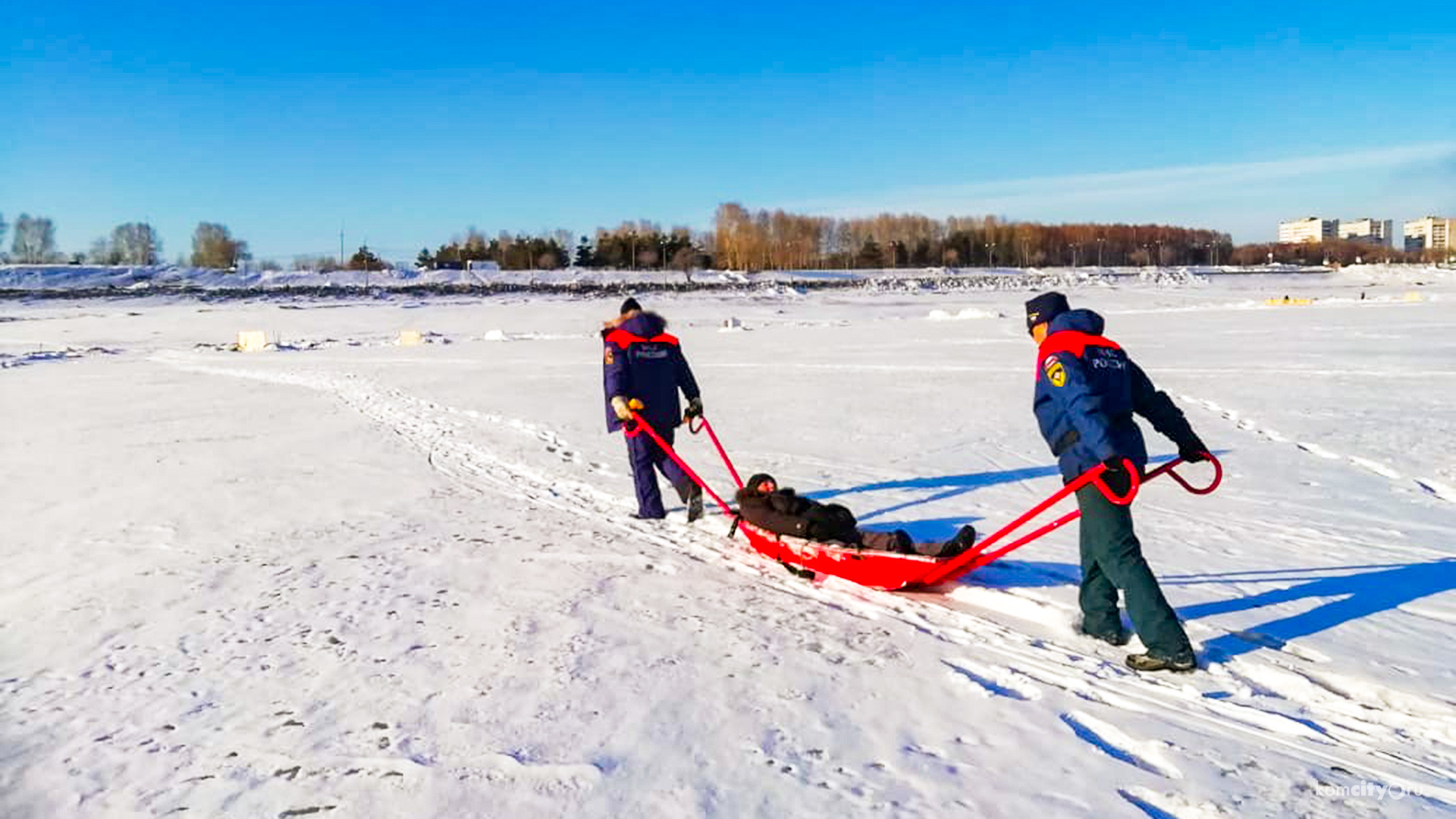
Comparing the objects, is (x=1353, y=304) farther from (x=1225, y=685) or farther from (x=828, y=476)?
(x=1225, y=685)

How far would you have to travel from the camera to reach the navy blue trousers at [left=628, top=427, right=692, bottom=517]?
25.9 feet

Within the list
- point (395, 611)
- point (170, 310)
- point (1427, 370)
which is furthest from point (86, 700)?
point (170, 310)

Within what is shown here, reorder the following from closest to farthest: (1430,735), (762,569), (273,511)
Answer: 1. (1430,735)
2. (762,569)
3. (273,511)

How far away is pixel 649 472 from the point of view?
7941mm

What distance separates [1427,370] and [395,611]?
791 inches

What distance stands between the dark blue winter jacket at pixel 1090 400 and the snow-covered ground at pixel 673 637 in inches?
41.5

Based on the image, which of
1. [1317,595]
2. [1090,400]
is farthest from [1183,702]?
[1317,595]

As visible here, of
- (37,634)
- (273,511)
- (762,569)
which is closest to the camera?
(37,634)

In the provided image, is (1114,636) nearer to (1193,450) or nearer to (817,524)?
(1193,450)

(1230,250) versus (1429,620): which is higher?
(1230,250)

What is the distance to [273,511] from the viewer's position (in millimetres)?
8516

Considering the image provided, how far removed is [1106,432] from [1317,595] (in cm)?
248

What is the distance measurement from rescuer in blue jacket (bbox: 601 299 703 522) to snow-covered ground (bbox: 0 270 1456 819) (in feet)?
1.08

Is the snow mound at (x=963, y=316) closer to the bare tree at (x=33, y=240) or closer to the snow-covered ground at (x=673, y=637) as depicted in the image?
the snow-covered ground at (x=673, y=637)
